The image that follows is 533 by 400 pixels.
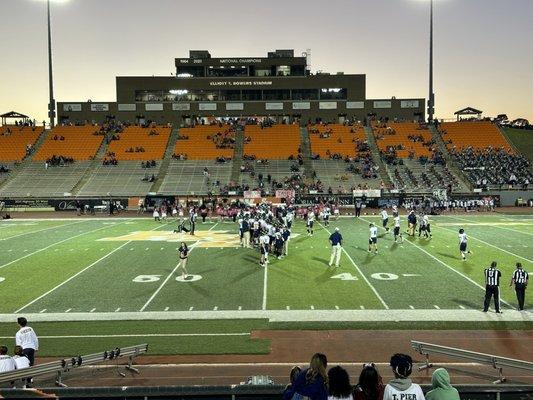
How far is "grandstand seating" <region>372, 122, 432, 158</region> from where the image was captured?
5478 centimetres

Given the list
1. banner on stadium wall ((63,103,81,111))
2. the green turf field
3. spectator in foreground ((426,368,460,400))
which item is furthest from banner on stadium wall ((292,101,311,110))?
spectator in foreground ((426,368,460,400))

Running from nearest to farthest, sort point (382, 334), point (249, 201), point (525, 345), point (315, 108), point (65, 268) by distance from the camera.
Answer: point (525, 345) < point (382, 334) < point (65, 268) < point (249, 201) < point (315, 108)

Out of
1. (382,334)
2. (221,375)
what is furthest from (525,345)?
(221,375)

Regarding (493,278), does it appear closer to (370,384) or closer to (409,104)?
(370,384)

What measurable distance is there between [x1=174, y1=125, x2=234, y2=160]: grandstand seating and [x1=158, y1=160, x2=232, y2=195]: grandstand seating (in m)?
1.77

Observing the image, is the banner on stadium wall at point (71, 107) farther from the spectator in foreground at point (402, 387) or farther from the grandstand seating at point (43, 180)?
the spectator in foreground at point (402, 387)

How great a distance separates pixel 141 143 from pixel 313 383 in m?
56.0

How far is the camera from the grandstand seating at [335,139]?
2186 inches

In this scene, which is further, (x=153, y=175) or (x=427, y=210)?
(x=153, y=175)

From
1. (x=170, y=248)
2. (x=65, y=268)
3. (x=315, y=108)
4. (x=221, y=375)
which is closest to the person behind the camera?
(x=221, y=375)

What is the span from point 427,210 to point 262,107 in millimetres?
29200

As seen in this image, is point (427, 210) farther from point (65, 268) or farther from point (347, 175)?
point (65, 268)

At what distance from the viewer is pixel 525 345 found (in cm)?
1060

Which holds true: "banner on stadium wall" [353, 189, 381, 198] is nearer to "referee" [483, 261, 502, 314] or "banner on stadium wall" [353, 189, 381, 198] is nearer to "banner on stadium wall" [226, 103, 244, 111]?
"banner on stadium wall" [226, 103, 244, 111]
